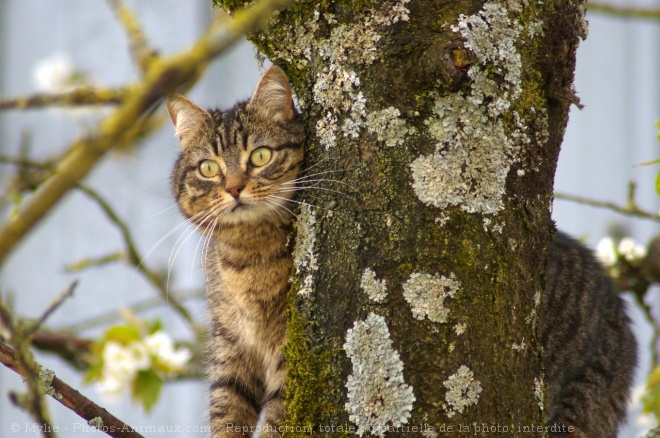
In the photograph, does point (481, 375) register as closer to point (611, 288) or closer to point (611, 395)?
point (611, 395)

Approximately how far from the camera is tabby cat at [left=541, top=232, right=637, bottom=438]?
8.43 ft

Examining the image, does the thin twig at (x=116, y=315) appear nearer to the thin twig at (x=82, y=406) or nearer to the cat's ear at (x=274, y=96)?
the cat's ear at (x=274, y=96)

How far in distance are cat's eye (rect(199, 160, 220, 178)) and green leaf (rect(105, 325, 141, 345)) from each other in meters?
0.78

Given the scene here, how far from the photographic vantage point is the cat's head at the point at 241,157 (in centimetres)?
225

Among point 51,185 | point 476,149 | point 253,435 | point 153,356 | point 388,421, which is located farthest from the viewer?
point 153,356

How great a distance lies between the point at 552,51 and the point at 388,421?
Result: 0.92 m

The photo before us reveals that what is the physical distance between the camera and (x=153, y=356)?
2879mm

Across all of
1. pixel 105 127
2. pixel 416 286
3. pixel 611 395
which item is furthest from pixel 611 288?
pixel 105 127

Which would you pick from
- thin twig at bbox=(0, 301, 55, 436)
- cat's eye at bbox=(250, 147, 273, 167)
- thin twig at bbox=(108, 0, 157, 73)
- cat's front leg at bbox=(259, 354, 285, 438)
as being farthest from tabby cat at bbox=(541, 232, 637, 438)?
thin twig at bbox=(0, 301, 55, 436)

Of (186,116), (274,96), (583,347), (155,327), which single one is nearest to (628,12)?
(583,347)

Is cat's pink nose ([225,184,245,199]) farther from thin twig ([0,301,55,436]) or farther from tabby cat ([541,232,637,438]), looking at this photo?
thin twig ([0,301,55,436])

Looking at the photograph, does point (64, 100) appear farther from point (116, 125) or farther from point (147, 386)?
point (147, 386)

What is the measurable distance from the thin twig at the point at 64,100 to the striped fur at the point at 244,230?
0.58m

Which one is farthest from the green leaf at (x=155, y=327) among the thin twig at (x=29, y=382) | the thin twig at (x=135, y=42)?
the thin twig at (x=29, y=382)
